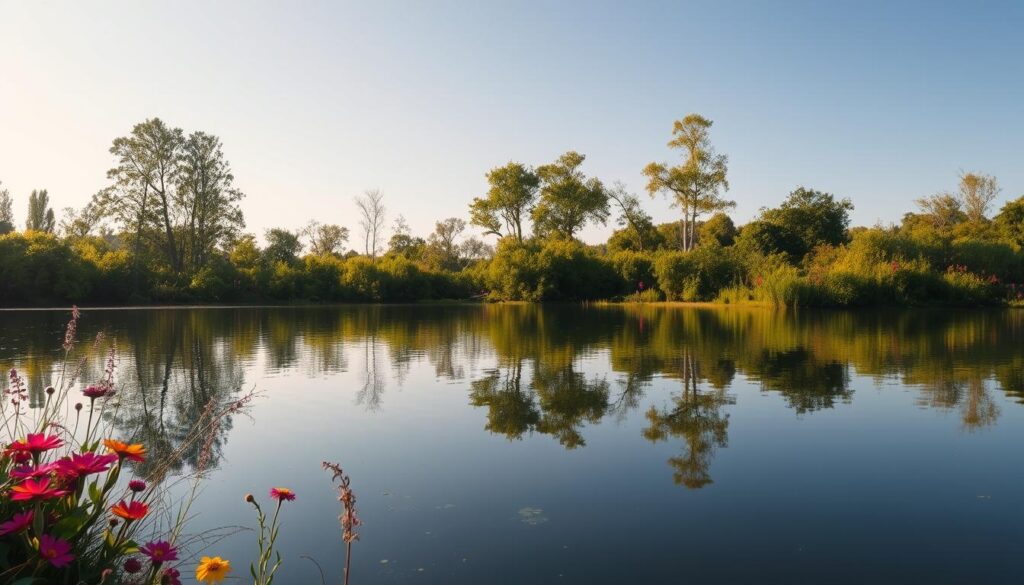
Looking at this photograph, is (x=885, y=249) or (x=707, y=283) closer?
(x=885, y=249)

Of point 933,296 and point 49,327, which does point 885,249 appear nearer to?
point 933,296

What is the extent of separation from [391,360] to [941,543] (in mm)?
11999

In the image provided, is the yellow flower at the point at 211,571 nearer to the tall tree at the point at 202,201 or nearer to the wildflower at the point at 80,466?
the wildflower at the point at 80,466

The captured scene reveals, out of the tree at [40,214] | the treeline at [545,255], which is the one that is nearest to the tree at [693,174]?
the treeline at [545,255]

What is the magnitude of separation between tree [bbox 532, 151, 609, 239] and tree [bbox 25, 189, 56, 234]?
49.3 metres

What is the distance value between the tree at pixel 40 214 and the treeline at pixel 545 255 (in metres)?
17.0

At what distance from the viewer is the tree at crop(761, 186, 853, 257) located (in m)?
50.2

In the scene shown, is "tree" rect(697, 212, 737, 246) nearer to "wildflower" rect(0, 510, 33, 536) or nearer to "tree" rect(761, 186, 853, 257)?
"tree" rect(761, 186, 853, 257)

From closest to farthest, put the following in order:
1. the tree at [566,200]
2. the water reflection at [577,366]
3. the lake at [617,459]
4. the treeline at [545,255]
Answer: the lake at [617,459]
the water reflection at [577,366]
the treeline at [545,255]
the tree at [566,200]

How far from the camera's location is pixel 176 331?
22469mm

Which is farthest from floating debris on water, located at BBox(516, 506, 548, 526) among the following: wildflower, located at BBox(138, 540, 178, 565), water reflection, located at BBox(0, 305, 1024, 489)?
wildflower, located at BBox(138, 540, 178, 565)

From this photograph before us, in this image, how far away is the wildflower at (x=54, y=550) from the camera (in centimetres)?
A: 235

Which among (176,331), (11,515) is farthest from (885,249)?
(11,515)

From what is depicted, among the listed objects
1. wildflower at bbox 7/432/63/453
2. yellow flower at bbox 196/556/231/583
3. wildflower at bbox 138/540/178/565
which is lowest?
yellow flower at bbox 196/556/231/583
